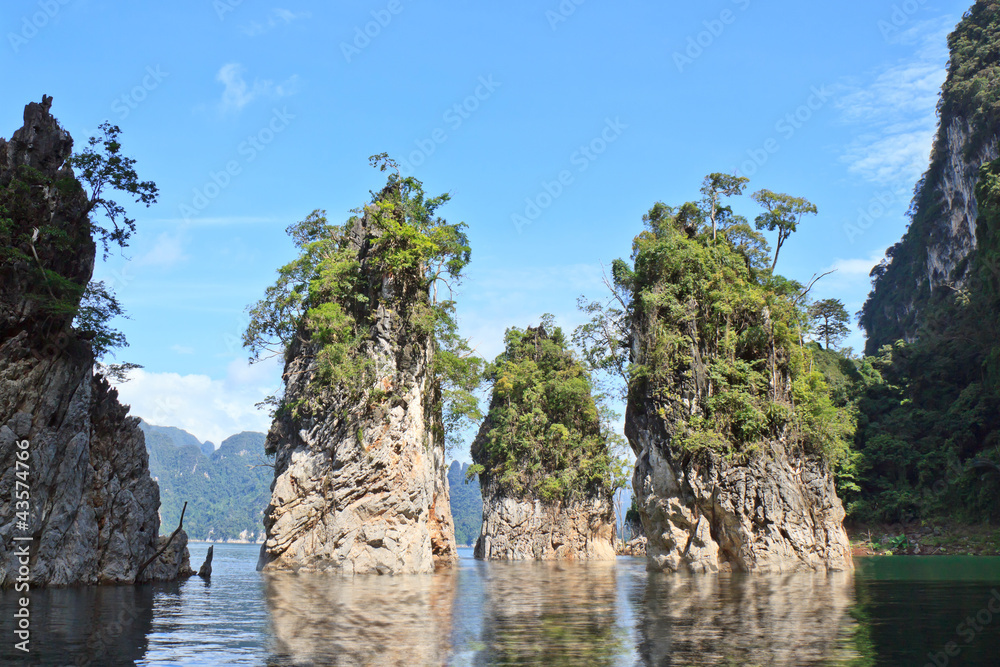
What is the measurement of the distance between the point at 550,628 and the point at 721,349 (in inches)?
952

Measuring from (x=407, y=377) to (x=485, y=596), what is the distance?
16.8m

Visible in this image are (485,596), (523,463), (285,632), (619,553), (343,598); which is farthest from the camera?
(619,553)

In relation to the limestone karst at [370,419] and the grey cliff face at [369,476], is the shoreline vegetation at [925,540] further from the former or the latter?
the grey cliff face at [369,476]

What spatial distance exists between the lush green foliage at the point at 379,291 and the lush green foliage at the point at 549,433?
1753 cm

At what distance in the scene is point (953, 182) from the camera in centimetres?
7819

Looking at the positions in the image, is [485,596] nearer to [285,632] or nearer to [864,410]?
[285,632]

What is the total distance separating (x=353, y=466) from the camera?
35250 millimetres

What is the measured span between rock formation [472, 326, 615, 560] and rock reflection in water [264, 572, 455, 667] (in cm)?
3408

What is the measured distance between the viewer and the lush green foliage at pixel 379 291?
1458 inches

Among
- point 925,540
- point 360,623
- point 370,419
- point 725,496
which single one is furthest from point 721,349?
point 925,540

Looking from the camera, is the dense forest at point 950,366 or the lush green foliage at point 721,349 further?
the dense forest at point 950,366

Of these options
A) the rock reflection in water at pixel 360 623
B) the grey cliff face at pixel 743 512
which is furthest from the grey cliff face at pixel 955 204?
the rock reflection in water at pixel 360 623

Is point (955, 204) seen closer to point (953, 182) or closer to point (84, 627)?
point (953, 182)

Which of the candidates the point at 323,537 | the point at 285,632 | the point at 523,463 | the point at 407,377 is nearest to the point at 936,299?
the point at 523,463
